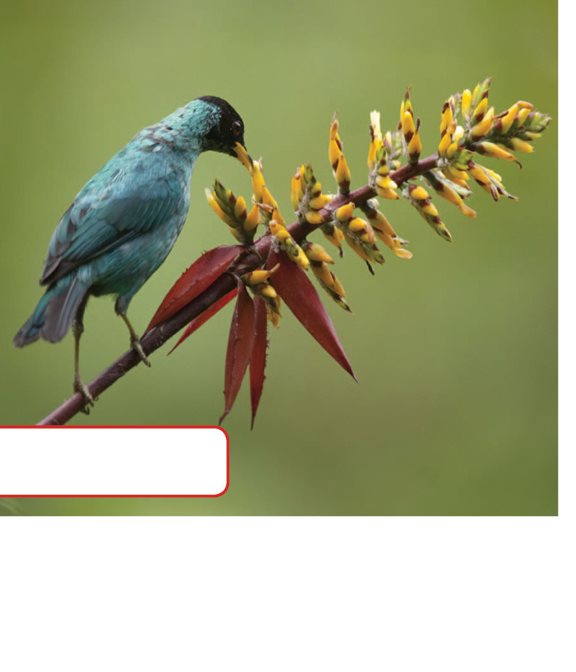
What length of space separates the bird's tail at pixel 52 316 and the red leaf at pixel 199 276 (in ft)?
1.46

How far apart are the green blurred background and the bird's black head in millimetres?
82

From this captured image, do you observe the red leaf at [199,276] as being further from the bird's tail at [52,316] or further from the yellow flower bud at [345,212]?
the bird's tail at [52,316]

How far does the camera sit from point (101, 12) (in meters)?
2.09

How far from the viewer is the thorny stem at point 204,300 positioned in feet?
3.71

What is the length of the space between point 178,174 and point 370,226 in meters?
1.17

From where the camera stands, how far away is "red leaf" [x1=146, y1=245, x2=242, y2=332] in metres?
1.17

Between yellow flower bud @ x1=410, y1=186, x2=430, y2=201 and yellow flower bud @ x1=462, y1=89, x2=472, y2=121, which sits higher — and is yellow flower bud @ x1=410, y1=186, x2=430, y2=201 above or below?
below

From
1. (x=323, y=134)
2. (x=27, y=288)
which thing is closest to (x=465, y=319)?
(x=323, y=134)

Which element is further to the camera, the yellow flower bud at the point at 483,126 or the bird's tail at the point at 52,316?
the bird's tail at the point at 52,316

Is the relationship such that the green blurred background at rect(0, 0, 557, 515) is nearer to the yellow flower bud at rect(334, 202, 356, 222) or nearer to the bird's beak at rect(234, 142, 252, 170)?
the bird's beak at rect(234, 142, 252, 170)

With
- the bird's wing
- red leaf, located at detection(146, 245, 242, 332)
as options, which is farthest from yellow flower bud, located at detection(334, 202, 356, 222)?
the bird's wing

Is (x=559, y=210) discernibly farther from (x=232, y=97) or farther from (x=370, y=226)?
(x=232, y=97)

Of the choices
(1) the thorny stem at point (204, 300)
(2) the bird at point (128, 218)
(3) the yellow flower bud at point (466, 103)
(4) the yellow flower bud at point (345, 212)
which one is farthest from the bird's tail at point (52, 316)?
(3) the yellow flower bud at point (466, 103)

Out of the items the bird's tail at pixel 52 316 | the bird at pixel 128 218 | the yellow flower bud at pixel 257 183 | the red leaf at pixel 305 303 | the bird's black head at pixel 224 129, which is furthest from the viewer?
the bird's black head at pixel 224 129
